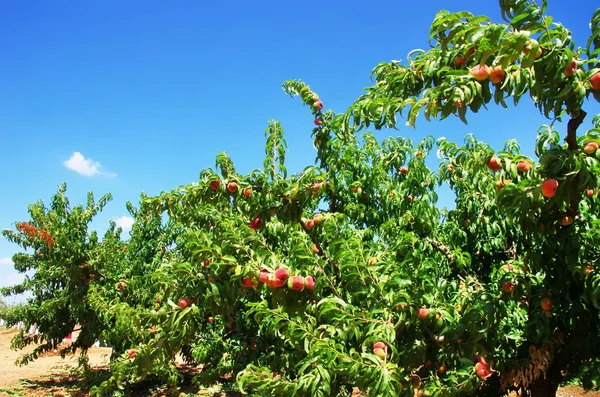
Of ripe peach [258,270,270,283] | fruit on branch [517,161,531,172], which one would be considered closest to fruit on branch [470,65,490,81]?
fruit on branch [517,161,531,172]

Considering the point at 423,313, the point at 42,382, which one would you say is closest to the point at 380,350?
the point at 423,313

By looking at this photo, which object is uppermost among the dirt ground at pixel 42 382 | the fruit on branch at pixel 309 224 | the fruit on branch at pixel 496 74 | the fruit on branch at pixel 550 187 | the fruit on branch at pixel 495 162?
the dirt ground at pixel 42 382

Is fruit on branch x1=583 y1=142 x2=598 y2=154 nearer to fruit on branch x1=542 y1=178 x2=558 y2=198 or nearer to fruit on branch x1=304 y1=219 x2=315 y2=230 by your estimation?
fruit on branch x1=542 y1=178 x2=558 y2=198

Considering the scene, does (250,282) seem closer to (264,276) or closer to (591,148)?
(264,276)

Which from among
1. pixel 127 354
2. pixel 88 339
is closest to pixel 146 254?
pixel 88 339

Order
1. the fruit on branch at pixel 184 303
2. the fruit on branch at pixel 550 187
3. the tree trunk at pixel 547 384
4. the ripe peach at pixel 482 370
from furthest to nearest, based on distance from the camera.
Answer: the tree trunk at pixel 547 384, the fruit on branch at pixel 184 303, the ripe peach at pixel 482 370, the fruit on branch at pixel 550 187

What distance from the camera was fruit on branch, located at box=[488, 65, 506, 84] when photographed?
1.68m

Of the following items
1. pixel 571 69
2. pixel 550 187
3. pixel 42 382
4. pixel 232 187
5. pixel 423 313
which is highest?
pixel 42 382

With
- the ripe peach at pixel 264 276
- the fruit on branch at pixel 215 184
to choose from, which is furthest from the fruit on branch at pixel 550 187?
the fruit on branch at pixel 215 184

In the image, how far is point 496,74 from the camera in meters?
1.69

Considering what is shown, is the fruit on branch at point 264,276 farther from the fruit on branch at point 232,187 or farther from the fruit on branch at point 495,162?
the fruit on branch at point 495,162

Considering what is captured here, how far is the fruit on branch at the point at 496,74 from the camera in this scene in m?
1.68

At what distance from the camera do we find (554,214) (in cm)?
248

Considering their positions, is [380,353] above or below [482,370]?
above
